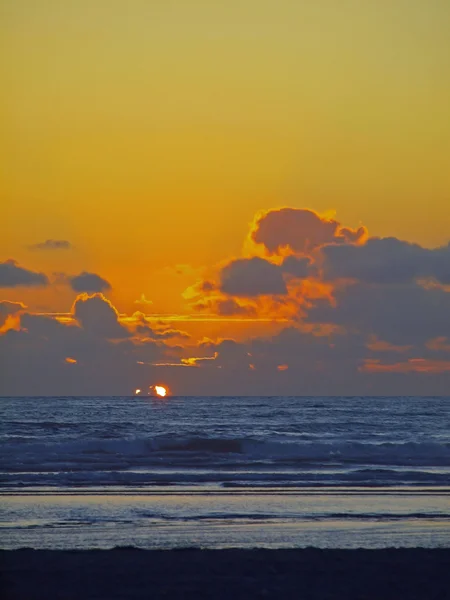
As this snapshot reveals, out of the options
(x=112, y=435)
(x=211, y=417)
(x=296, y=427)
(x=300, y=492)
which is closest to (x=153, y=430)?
(x=112, y=435)

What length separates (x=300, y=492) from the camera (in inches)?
864
